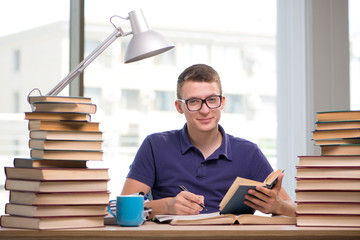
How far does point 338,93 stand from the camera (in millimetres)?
3107

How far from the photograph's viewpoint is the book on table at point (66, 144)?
5.04ft

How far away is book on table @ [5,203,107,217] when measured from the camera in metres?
1.48

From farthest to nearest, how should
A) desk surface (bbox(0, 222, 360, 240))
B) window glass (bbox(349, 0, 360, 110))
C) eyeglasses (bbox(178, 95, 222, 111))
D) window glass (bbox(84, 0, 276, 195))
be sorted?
window glass (bbox(84, 0, 276, 195))
window glass (bbox(349, 0, 360, 110))
eyeglasses (bbox(178, 95, 222, 111))
desk surface (bbox(0, 222, 360, 240))

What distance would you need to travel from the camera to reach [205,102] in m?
2.08

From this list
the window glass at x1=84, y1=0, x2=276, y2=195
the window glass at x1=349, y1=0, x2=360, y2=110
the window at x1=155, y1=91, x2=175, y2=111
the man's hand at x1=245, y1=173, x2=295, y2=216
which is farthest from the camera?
the window at x1=155, y1=91, x2=175, y2=111

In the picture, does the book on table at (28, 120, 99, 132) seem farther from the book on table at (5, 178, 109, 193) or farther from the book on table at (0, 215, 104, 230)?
the book on table at (0, 215, 104, 230)

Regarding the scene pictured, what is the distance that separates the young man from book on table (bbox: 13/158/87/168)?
0.53 meters

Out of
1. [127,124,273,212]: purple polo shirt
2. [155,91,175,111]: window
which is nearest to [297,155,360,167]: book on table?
[127,124,273,212]: purple polo shirt

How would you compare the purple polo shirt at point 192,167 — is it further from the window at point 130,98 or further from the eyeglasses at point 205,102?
the window at point 130,98

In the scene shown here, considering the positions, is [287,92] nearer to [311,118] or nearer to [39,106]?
[311,118]

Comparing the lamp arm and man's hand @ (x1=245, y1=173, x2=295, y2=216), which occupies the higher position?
the lamp arm

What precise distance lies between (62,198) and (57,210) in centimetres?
4

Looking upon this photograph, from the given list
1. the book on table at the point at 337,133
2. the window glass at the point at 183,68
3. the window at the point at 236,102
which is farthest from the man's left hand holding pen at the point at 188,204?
the window at the point at 236,102

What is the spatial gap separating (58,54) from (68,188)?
394cm
